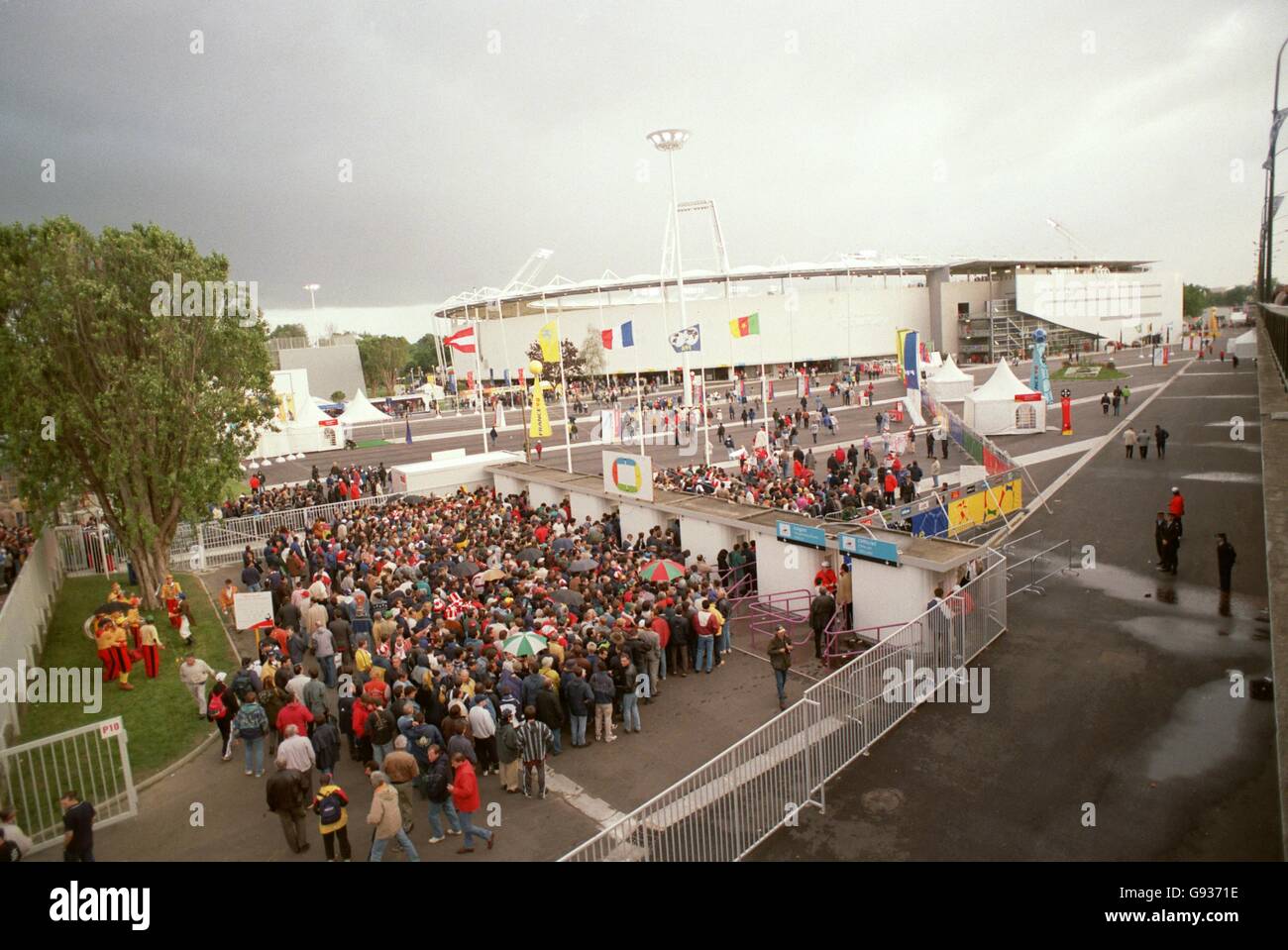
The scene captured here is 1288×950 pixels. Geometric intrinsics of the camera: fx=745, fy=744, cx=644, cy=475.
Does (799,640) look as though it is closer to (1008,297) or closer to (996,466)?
(996,466)

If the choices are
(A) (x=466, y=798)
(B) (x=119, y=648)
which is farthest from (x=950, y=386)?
(A) (x=466, y=798)

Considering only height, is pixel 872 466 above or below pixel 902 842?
above

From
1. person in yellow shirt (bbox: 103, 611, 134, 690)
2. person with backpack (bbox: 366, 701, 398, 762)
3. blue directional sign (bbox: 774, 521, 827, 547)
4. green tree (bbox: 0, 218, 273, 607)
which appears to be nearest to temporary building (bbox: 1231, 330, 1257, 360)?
blue directional sign (bbox: 774, 521, 827, 547)

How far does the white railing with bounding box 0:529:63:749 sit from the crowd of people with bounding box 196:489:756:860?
2.64 meters

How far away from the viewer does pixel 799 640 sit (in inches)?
538

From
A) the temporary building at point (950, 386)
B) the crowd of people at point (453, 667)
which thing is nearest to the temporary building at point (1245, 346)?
the temporary building at point (950, 386)

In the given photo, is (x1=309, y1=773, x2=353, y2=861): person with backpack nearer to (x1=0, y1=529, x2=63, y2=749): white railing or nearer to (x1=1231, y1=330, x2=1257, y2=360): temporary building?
(x1=0, y1=529, x2=63, y2=749): white railing

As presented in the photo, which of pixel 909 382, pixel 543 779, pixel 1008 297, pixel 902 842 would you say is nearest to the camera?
pixel 902 842

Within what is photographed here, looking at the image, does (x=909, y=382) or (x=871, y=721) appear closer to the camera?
(x=871, y=721)

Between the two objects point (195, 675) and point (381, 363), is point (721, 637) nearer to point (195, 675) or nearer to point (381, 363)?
point (195, 675)

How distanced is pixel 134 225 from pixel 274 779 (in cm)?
1407

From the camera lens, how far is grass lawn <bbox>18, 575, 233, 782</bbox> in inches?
454

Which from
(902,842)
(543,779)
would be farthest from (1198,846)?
(543,779)

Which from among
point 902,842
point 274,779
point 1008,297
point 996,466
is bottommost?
point 902,842
